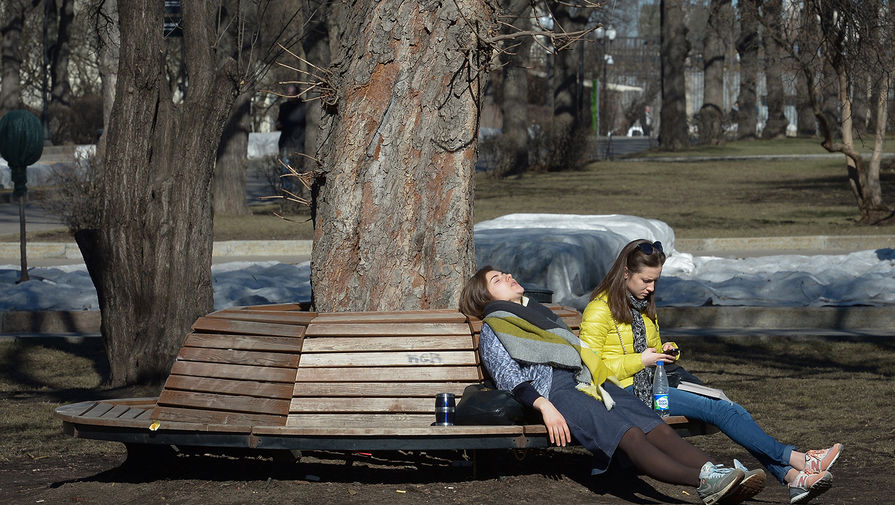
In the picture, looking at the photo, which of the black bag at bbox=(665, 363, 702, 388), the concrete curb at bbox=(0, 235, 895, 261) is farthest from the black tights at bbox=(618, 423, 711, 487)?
the concrete curb at bbox=(0, 235, 895, 261)

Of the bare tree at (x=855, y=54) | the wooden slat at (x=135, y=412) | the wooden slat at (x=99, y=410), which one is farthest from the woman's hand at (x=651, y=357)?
the bare tree at (x=855, y=54)

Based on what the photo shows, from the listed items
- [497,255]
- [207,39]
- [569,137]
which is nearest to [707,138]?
[569,137]

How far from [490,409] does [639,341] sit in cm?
88

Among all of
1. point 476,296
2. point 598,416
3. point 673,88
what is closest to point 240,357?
point 476,296

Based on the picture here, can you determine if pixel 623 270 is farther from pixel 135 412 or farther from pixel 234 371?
pixel 135 412

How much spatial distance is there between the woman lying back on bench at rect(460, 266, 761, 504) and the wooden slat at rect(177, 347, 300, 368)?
0.84 m

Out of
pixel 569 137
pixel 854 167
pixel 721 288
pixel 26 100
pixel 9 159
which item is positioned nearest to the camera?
pixel 721 288

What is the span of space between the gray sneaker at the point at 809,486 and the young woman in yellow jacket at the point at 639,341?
7.9 inches

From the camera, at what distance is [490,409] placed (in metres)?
5.17

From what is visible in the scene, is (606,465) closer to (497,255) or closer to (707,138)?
(497,255)

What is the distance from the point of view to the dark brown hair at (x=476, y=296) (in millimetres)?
5469

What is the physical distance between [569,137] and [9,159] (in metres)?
21.4

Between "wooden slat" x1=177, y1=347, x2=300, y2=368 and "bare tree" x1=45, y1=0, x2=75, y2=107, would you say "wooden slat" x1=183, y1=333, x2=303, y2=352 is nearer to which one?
"wooden slat" x1=177, y1=347, x2=300, y2=368

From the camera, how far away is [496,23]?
6582 mm
